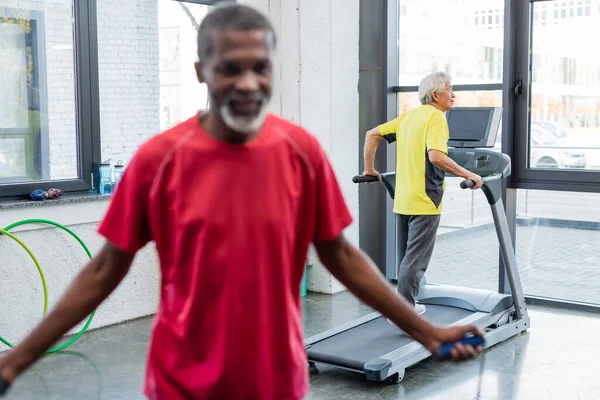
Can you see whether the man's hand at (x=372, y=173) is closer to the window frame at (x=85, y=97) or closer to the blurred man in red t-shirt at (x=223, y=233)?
the window frame at (x=85, y=97)

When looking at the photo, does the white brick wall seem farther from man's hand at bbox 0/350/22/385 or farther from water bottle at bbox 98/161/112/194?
man's hand at bbox 0/350/22/385

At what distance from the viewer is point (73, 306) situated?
151cm

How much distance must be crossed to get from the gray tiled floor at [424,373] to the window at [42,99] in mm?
1105

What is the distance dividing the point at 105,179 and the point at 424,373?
2.45 metres

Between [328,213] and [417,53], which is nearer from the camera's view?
[328,213]

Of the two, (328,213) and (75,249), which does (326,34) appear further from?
(328,213)

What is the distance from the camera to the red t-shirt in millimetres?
1404

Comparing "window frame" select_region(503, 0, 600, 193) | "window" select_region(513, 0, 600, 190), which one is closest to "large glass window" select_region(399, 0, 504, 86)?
"window frame" select_region(503, 0, 600, 193)

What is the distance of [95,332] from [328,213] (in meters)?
3.96

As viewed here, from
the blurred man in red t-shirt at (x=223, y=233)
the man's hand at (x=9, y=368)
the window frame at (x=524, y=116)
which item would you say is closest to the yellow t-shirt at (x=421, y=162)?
the window frame at (x=524, y=116)

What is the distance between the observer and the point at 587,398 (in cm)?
383

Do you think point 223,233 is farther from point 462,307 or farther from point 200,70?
point 462,307

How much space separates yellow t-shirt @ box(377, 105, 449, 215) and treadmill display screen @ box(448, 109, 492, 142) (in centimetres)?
30

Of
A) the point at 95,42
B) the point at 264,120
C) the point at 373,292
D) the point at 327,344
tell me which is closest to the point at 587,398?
the point at 327,344
